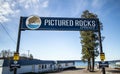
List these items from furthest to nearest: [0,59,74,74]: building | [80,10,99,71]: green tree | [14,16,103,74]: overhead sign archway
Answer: [80,10,99,71]: green tree < [0,59,74,74]: building < [14,16,103,74]: overhead sign archway

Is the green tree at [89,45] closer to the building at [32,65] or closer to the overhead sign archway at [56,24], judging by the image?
the building at [32,65]

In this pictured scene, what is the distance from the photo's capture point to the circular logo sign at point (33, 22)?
473 inches

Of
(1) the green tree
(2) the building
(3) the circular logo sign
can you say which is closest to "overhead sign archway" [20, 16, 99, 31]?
(3) the circular logo sign

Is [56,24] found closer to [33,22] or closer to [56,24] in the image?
[56,24]

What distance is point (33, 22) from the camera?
40.0 feet

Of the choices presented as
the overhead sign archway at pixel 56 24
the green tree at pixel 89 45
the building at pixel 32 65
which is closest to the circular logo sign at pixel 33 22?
the overhead sign archway at pixel 56 24

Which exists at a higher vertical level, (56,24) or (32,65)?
(56,24)

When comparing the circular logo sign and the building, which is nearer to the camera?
the circular logo sign

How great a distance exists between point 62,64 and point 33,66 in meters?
21.6

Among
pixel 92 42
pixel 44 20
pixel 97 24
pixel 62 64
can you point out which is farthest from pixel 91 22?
pixel 62 64

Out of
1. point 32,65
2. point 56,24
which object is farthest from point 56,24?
point 32,65

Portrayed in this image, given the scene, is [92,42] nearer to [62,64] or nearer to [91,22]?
[62,64]

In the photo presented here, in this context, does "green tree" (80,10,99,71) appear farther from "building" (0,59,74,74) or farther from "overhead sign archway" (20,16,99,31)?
"overhead sign archway" (20,16,99,31)

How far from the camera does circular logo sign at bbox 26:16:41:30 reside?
12.0 meters
